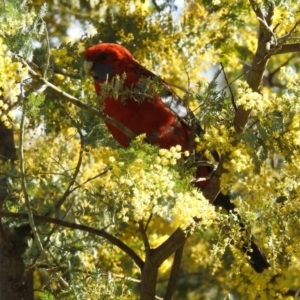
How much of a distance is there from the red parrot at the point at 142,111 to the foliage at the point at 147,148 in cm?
6

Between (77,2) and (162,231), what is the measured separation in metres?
1.13

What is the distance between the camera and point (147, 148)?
1820 mm

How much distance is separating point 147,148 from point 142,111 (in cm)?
98

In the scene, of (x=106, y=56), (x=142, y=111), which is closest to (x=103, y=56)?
(x=106, y=56)

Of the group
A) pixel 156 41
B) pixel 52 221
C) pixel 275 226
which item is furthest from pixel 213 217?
pixel 156 41

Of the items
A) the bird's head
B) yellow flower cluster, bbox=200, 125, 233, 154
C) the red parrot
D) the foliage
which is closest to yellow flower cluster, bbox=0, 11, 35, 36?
the foliage

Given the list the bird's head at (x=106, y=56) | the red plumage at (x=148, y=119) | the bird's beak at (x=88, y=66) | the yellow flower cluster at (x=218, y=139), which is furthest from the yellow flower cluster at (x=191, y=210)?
the bird's head at (x=106, y=56)

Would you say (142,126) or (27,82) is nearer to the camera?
(27,82)

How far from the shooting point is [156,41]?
306 centimetres

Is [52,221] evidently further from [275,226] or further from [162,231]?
[162,231]

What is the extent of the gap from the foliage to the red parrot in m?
0.06

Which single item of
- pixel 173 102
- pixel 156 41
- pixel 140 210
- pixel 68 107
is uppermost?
pixel 156 41

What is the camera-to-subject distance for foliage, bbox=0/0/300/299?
1.82m

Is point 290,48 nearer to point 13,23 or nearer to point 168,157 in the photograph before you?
point 168,157
